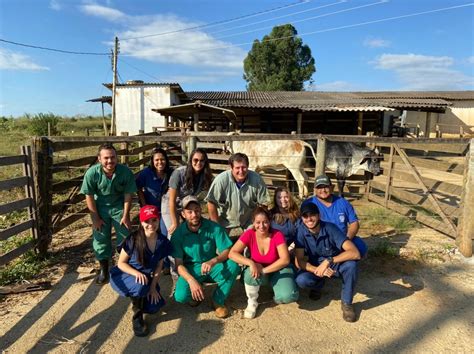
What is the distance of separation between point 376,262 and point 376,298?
0.88m

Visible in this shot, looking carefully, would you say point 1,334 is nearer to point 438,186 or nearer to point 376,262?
point 376,262

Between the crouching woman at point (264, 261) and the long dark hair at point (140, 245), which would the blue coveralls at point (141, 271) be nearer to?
the long dark hair at point (140, 245)

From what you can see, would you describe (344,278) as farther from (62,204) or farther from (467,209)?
(62,204)

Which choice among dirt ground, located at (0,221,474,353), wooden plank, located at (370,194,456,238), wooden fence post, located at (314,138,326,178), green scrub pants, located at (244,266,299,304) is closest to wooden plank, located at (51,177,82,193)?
dirt ground, located at (0,221,474,353)

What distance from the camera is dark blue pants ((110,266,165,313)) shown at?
2864 millimetres

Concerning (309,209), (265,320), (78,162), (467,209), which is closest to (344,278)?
(309,209)

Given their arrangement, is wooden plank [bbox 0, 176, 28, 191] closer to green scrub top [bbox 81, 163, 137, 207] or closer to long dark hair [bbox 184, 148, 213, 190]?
green scrub top [bbox 81, 163, 137, 207]

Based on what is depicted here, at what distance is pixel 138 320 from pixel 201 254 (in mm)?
744

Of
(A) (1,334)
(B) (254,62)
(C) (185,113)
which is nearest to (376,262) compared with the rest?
(A) (1,334)

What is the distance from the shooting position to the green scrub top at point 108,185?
3.57 meters

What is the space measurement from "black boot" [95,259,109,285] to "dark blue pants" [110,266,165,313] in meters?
0.85

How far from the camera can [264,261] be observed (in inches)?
123

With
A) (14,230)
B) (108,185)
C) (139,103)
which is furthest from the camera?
(139,103)

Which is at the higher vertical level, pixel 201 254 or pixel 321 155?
pixel 321 155
